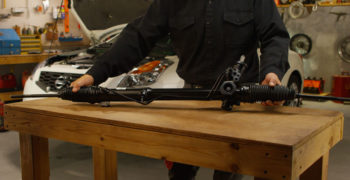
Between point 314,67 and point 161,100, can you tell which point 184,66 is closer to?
point 161,100

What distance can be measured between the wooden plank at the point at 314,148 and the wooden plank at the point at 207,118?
26 mm

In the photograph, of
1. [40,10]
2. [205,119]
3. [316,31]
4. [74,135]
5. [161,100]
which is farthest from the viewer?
[316,31]

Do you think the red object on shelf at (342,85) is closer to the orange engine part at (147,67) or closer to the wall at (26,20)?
the orange engine part at (147,67)

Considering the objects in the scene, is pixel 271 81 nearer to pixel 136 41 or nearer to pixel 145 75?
pixel 136 41

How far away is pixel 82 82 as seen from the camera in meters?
1.78

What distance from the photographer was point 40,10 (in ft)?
19.0

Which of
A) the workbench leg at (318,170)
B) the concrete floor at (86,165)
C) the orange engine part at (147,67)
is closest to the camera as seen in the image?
the workbench leg at (318,170)

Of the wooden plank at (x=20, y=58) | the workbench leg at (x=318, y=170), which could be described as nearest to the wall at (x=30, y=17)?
the wooden plank at (x=20, y=58)

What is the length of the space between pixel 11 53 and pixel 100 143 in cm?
383

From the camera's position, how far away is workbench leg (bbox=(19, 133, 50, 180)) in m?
1.82

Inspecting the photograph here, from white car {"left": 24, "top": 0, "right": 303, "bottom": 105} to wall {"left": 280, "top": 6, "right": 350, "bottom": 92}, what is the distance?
7.14 ft

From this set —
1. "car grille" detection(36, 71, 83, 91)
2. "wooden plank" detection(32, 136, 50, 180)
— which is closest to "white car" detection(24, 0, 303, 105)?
"car grille" detection(36, 71, 83, 91)

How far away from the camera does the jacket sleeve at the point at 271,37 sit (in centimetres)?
170

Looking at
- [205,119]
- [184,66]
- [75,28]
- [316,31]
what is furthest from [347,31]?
[205,119]
